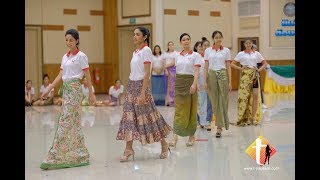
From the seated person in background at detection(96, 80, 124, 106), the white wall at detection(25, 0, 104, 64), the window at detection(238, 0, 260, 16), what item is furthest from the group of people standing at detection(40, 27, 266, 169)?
the window at detection(238, 0, 260, 16)

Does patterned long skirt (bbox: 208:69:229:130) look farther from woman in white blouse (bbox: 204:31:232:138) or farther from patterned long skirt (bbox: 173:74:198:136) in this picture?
patterned long skirt (bbox: 173:74:198:136)

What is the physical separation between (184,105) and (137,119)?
1.14m

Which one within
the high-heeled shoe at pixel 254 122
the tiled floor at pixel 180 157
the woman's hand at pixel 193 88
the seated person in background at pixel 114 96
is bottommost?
the tiled floor at pixel 180 157

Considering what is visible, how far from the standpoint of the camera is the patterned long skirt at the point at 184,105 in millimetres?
7781

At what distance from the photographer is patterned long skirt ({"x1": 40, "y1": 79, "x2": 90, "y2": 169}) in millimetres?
6371

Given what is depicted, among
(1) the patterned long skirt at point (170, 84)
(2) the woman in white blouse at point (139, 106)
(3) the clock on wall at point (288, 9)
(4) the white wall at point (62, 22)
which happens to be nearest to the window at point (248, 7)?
(3) the clock on wall at point (288, 9)

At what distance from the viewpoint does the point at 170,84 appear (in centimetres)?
1487

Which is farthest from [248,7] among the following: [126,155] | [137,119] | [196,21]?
[126,155]

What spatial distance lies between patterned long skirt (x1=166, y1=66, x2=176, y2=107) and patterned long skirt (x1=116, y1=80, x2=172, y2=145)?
7727mm

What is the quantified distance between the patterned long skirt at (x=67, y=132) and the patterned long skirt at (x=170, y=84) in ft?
27.2

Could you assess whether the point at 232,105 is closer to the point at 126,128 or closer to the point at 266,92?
the point at 266,92

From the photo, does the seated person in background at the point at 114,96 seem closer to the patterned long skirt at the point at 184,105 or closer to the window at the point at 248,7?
the window at the point at 248,7

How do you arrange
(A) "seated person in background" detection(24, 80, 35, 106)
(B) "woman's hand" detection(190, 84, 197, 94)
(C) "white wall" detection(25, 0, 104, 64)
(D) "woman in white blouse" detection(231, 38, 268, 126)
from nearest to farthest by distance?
1. (B) "woman's hand" detection(190, 84, 197, 94)
2. (D) "woman in white blouse" detection(231, 38, 268, 126)
3. (A) "seated person in background" detection(24, 80, 35, 106)
4. (C) "white wall" detection(25, 0, 104, 64)
